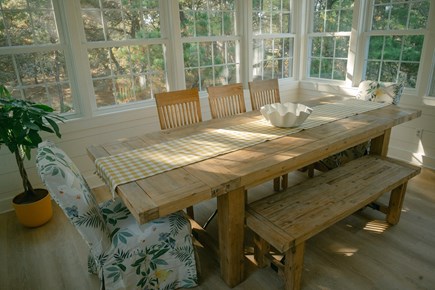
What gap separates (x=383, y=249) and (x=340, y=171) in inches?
22.9

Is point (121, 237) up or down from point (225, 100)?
down

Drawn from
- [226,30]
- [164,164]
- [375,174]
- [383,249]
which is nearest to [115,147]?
[164,164]

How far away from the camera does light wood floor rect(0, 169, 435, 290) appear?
70.9 inches

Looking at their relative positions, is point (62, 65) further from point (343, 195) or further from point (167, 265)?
point (343, 195)

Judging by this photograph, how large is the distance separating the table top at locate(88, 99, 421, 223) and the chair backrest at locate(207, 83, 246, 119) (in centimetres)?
21

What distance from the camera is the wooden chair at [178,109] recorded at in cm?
233

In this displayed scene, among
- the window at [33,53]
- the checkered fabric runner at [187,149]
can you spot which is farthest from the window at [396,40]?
the window at [33,53]

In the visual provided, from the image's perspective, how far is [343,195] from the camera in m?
1.83

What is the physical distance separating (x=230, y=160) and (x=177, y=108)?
94 cm

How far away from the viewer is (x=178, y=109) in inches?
94.8

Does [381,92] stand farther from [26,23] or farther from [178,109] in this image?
[26,23]

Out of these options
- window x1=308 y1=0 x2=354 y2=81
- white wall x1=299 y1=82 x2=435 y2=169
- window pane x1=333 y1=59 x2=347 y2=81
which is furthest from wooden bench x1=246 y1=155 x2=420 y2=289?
window x1=308 y1=0 x2=354 y2=81

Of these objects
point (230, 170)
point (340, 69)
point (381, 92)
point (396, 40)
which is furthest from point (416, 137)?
point (230, 170)

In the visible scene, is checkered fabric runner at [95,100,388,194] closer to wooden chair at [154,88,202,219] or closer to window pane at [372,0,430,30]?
wooden chair at [154,88,202,219]
